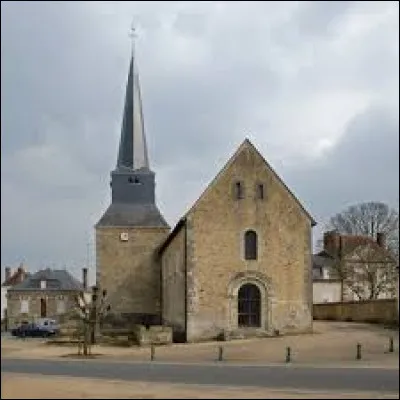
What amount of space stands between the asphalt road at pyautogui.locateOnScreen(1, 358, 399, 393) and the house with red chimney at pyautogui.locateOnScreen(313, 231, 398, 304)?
3636 centimetres

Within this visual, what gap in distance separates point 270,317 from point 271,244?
387cm

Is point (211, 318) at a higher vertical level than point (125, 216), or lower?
lower

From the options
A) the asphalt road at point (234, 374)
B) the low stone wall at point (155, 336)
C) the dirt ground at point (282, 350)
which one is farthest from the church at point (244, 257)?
the asphalt road at point (234, 374)

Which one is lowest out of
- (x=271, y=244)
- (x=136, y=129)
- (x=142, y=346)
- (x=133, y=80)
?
(x=142, y=346)

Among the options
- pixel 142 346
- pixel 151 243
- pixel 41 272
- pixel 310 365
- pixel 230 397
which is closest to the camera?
pixel 230 397

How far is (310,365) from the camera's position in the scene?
28484 millimetres

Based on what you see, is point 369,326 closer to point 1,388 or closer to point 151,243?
point 151,243

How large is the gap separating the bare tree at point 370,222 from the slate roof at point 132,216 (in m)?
19.0

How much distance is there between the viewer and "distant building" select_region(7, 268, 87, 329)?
3339 inches

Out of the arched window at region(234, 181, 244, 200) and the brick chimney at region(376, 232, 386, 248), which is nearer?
the arched window at region(234, 181, 244, 200)

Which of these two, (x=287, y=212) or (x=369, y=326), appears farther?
(x=369, y=326)

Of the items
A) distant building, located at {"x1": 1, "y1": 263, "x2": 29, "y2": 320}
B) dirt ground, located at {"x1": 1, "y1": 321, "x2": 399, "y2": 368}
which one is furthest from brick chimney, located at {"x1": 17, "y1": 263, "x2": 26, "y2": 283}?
dirt ground, located at {"x1": 1, "y1": 321, "x2": 399, "y2": 368}

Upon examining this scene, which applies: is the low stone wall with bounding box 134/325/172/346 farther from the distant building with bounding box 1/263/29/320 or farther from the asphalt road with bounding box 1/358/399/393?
the distant building with bounding box 1/263/29/320

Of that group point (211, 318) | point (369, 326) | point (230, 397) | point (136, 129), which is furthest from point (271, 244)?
point (230, 397)
